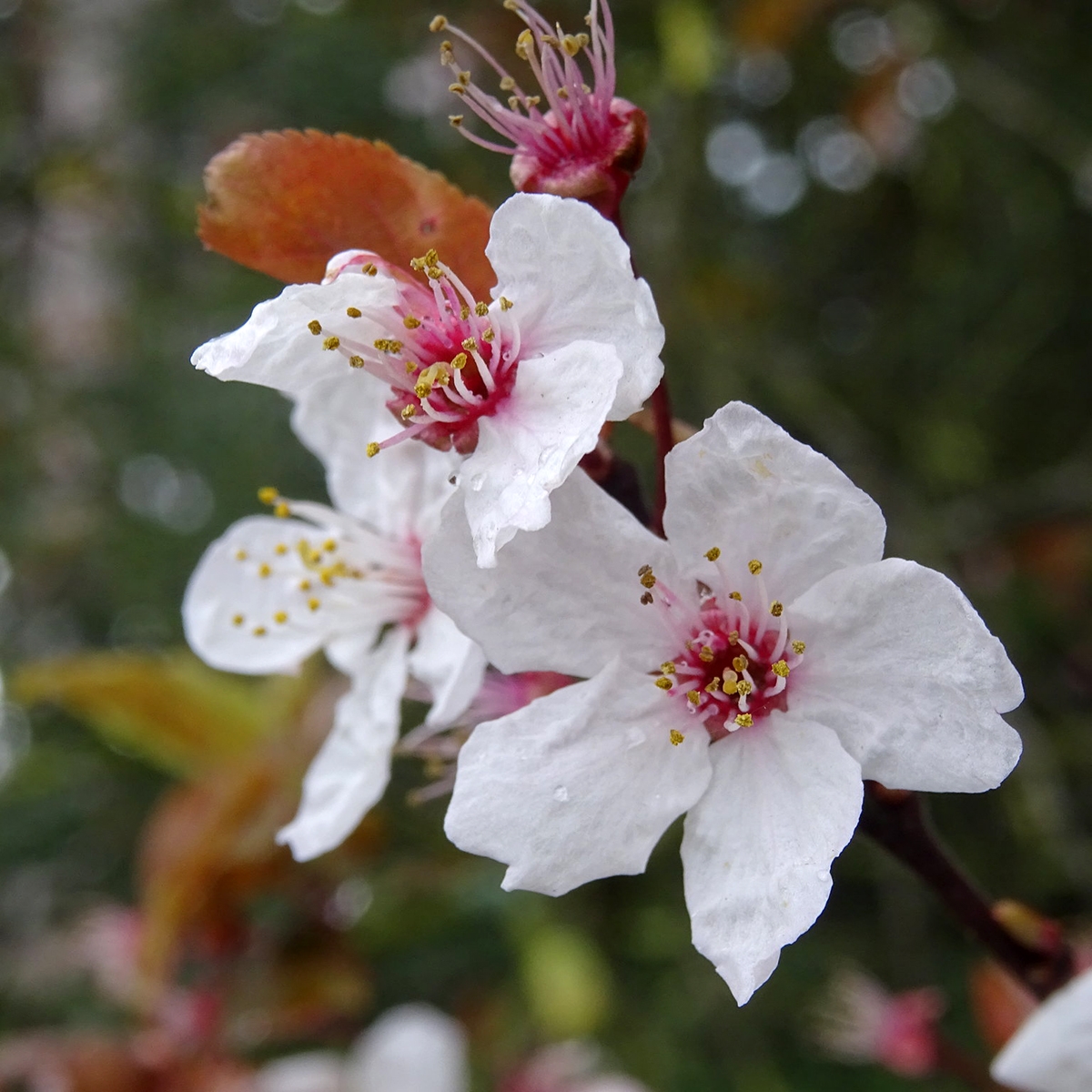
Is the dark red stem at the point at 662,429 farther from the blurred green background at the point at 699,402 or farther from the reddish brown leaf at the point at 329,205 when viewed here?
the blurred green background at the point at 699,402

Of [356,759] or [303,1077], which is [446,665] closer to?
[356,759]

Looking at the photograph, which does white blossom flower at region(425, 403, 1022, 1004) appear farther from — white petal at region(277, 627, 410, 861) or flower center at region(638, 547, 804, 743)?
white petal at region(277, 627, 410, 861)

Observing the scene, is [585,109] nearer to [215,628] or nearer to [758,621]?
[758,621]

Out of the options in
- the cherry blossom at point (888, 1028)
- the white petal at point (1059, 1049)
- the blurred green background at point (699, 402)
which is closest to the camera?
the white petal at point (1059, 1049)

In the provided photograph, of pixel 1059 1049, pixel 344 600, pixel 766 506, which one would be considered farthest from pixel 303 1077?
pixel 766 506

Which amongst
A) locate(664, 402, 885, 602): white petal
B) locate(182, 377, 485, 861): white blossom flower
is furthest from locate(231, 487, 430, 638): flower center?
locate(664, 402, 885, 602): white petal

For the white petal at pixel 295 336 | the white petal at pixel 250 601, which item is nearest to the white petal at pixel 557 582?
the white petal at pixel 295 336
